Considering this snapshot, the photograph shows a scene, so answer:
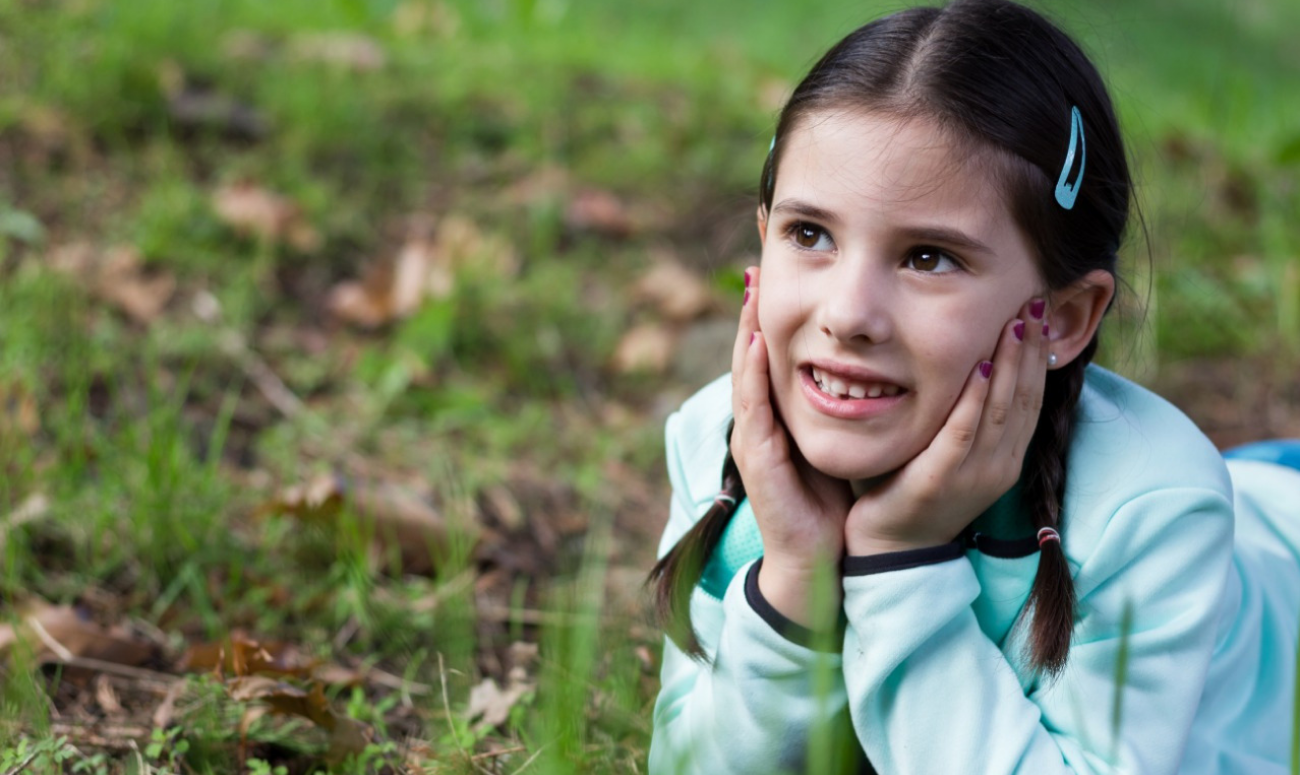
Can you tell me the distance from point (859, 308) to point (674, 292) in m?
2.29

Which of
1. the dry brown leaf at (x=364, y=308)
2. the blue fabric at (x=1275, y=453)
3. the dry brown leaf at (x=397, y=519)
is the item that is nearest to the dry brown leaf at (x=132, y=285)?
the dry brown leaf at (x=364, y=308)

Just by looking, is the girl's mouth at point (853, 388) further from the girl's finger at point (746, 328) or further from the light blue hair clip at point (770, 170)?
the light blue hair clip at point (770, 170)

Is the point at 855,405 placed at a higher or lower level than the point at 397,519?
higher

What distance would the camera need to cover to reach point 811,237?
148cm

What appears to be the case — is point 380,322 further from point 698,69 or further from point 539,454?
point 698,69

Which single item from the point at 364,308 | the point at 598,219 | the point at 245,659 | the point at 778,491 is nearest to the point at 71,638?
the point at 245,659

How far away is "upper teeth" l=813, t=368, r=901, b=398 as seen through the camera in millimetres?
1441

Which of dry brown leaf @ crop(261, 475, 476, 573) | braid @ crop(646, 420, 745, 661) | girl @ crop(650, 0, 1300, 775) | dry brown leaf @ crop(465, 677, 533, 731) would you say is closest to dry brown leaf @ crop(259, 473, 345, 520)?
dry brown leaf @ crop(261, 475, 476, 573)

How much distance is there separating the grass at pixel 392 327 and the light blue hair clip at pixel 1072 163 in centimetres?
52

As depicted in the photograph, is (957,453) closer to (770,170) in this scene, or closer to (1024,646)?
(1024,646)

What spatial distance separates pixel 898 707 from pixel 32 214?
300 centimetres

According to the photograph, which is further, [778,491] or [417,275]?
[417,275]

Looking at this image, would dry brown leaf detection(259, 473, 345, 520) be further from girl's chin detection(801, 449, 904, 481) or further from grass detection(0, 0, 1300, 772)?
girl's chin detection(801, 449, 904, 481)

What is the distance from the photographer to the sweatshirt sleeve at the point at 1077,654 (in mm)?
1442
